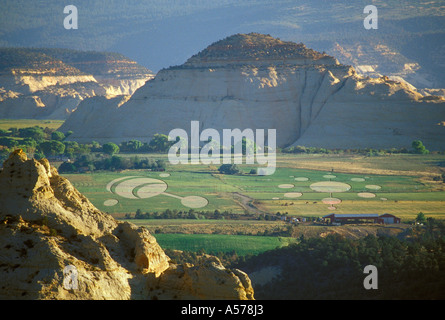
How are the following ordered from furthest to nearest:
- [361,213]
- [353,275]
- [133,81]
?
[133,81] → [361,213] → [353,275]

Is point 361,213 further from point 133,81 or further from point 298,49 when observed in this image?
point 133,81


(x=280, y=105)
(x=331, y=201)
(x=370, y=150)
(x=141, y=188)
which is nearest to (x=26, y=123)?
(x=280, y=105)

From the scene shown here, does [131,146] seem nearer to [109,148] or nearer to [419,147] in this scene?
[109,148]

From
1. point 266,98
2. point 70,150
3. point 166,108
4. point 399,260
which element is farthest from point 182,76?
point 399,260

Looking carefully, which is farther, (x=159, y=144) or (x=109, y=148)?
(x=159, y=144)

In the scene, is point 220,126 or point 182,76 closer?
point 220,126

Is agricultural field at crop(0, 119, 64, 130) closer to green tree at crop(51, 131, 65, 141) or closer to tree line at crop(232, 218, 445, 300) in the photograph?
green tree at crop(51, 131, 65, 141)
